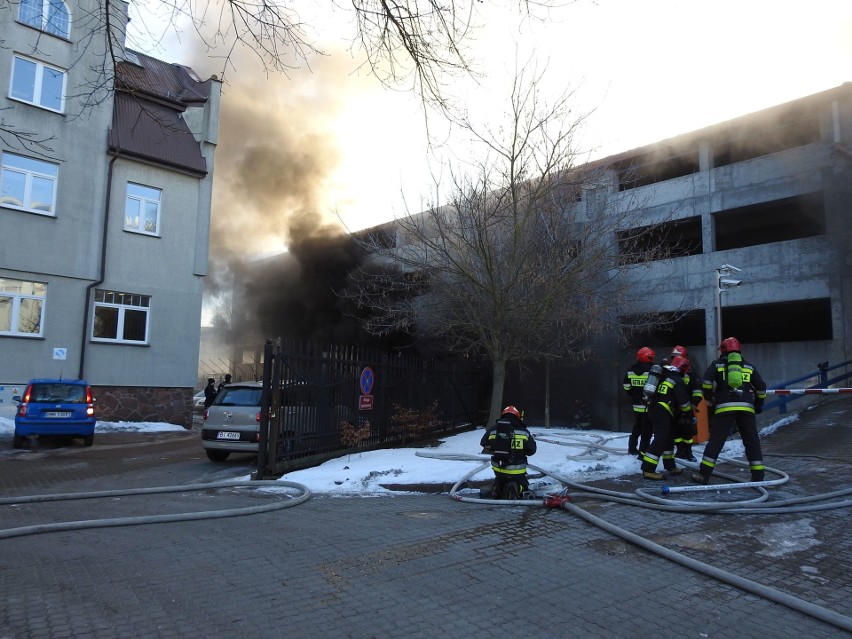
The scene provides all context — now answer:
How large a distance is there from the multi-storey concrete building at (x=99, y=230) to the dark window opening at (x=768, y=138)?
14.5 m

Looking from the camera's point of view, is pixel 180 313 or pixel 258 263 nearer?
pixel 180 313

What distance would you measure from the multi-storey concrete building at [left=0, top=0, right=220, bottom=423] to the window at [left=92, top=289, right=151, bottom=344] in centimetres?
3

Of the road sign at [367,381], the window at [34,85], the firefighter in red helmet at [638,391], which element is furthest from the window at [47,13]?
the firefighter in red helmet at [638,391]

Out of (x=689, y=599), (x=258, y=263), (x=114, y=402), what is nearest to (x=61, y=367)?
(x=114, y=402)

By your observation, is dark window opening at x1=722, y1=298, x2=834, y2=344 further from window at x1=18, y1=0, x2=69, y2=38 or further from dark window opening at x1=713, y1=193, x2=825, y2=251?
window at x1=18, y1=0, x2=69, y2=38

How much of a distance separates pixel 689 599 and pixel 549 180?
296 inches

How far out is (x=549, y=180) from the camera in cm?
984

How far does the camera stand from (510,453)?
240 inches

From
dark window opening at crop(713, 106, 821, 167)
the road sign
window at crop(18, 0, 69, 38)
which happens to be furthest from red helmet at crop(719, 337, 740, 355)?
dark window opening at crop(713, 106, 821, 167)

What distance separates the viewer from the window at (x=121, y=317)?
15586 mm

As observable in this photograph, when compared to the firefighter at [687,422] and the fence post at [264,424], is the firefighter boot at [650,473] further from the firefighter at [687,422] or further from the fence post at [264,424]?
the fence post at [264,424]

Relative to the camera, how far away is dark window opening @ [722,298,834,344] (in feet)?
59.1

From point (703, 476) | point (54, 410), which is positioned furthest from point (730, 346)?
point (54, 410)

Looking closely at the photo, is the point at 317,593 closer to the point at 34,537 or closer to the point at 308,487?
the point at 34,537
